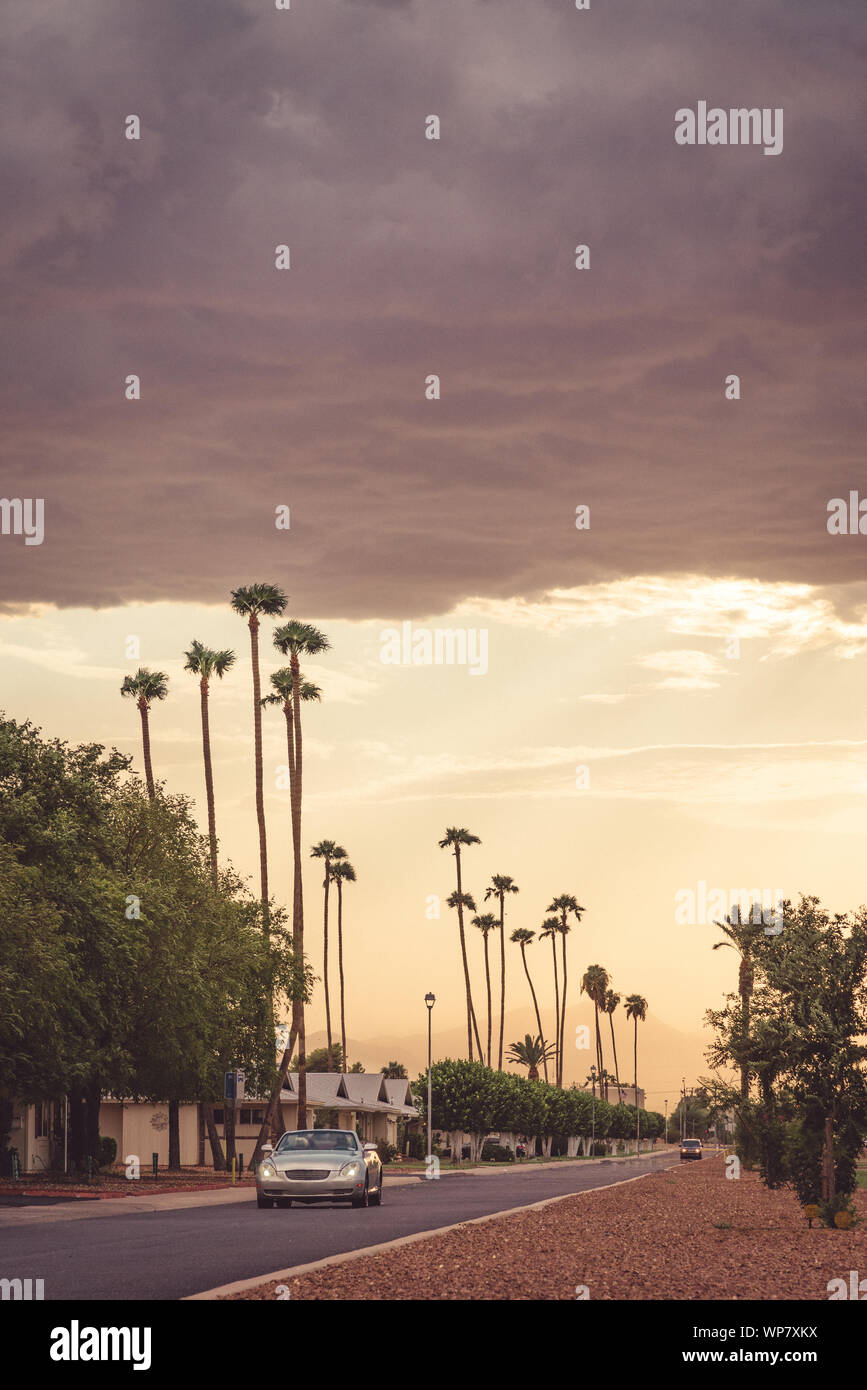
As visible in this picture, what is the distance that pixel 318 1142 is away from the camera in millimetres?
28594

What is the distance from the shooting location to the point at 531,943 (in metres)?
184

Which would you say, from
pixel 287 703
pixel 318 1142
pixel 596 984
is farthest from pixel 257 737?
pixel 596 984

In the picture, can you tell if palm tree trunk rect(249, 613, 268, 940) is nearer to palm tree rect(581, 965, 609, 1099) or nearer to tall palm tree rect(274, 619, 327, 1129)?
tall palm tree rect(274, 619, 327, 1129)

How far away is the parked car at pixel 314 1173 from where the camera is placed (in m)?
27.4

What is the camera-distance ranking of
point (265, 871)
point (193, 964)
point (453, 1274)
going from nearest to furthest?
point (453, 1274) < point (193, 964) < point (265, 871)

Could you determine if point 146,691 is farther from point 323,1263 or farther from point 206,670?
point 323,1263

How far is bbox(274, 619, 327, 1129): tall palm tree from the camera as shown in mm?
59969

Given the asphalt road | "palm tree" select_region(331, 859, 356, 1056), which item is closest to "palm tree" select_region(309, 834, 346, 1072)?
"palm tree" select_region(331, 859, 356, 1056)

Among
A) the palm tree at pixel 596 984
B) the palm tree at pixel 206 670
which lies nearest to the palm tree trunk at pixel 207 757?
the palm tree at pixel 206 670

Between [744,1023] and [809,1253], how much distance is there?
726 cm

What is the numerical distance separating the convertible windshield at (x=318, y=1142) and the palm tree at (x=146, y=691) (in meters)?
40.8

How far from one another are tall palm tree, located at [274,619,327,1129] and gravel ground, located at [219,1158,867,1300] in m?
34.9
